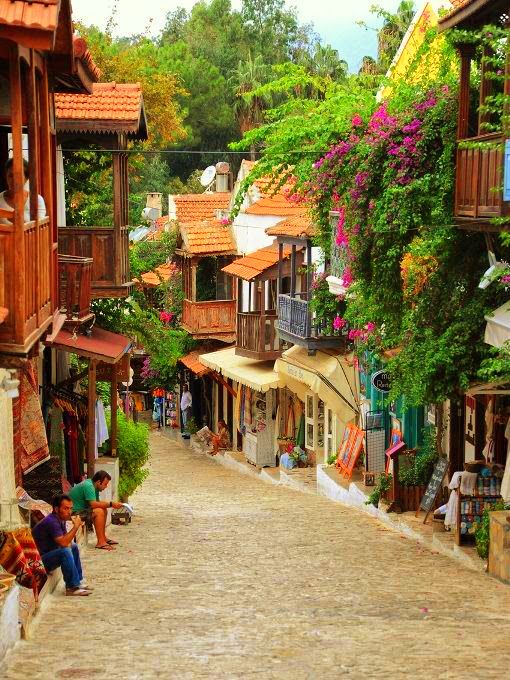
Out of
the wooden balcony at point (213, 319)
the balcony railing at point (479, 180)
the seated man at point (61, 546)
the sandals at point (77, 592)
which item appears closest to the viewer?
the seated man at point (61, 546)

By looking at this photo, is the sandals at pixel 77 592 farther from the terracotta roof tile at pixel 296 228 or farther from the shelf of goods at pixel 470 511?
the terracotta roof tile at pixel 296 228

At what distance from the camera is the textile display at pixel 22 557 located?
1180 centimetres

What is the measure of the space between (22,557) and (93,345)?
25.4 ft

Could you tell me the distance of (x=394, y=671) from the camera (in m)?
9.91

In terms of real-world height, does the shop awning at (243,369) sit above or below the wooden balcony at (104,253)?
below

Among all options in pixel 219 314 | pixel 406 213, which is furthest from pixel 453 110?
pixel 219 314

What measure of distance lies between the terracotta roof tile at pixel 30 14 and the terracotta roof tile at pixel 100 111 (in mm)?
10433

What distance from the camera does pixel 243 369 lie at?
111ft

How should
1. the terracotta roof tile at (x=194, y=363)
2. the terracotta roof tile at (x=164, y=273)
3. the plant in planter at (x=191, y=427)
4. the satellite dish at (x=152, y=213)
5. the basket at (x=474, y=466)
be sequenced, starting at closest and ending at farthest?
1. the basket at (x=474, y=466)
2. the terracotta roof tile at (x=194, y=363)
3. the plant in planter at (x=191, y=427)
4. the terracotta roof tile at (x=164, y=273)
5. the satellite dish at (x=152, y=213)

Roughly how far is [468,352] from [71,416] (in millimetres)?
6734

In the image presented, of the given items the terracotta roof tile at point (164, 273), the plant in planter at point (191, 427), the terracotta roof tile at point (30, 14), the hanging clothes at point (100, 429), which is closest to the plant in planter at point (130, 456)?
the hanging clothes at point (100, 429)

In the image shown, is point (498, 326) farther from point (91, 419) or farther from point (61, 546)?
point (91, 419)

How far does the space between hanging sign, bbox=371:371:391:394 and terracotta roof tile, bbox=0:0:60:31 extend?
41.3ft

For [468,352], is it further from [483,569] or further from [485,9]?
[485,9]
